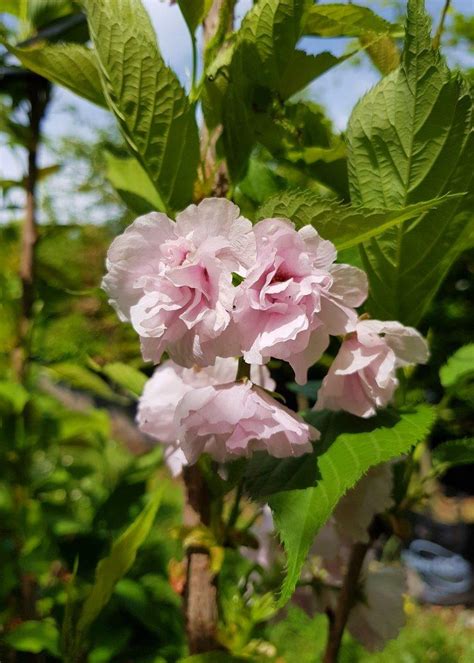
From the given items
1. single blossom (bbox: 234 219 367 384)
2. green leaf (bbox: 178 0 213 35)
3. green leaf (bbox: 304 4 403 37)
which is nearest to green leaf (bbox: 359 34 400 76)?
green leaf (bbox: 304 4 403 37)

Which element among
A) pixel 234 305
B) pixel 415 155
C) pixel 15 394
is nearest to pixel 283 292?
pixel 234 305

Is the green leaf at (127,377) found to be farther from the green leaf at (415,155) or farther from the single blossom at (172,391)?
the green leaf at (415,155)

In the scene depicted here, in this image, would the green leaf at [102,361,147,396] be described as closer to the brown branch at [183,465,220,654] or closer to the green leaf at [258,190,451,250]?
the brown branch at [183,465,220,654]

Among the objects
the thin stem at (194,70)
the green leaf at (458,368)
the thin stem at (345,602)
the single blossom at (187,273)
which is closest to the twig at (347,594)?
the thin stem at (345,602)

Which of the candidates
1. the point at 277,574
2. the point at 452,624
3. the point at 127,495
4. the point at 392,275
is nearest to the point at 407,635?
the point at 452,624

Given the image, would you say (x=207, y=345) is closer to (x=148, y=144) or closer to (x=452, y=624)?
(x=148, y=144)

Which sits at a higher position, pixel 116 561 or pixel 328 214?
pixel 328 214

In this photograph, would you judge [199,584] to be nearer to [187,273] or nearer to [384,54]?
[187,273]
